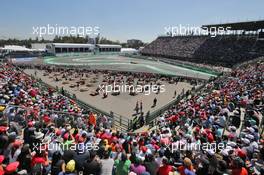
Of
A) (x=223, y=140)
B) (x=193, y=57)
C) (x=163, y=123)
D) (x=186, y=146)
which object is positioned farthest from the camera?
(x=193, y=57)

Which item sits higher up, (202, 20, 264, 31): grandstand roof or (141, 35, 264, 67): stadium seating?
(202, 20, 264, 31): grandstand roof

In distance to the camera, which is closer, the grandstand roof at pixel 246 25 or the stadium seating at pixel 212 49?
the grandstand roof at pixel 246 25

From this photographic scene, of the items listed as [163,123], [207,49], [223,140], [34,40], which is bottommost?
[163,123]

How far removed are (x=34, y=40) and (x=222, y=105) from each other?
191 meters

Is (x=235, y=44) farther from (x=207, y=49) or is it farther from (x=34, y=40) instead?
(x=34, y=40)

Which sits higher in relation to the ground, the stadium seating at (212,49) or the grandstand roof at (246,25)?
the grandstand roof at (246,25)

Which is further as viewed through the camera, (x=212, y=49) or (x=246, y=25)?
(x=212, y=49)

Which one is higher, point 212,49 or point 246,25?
point 246,25

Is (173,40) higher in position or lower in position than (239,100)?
higher

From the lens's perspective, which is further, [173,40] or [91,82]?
[173,40]

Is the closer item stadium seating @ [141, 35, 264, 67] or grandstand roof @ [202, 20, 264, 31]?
grandstand roof @ [202, 20, 264, 31]

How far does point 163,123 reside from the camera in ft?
54.3

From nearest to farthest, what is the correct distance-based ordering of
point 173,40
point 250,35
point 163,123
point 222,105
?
1. point 222,105
2. point 163,123
3. point 250,35
4. point 173,40

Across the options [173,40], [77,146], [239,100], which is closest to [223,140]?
[77,146]
